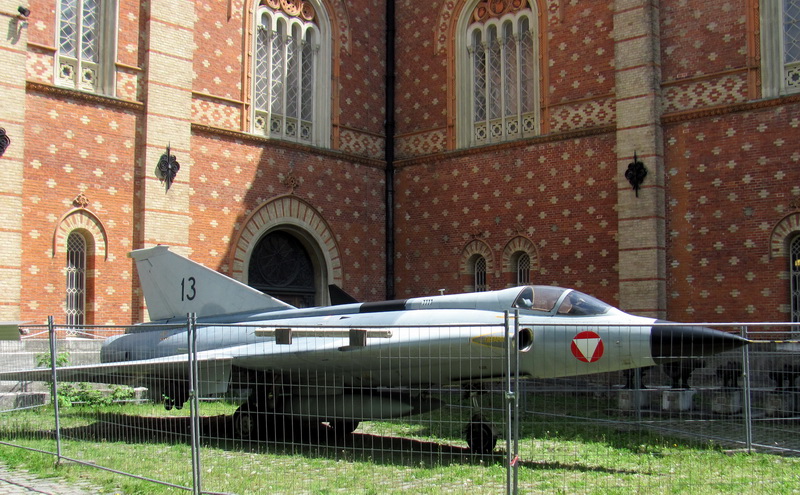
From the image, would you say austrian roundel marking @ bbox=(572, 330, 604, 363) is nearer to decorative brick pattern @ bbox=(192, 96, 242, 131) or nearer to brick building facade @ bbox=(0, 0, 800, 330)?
brick building facade @ bbox=(0, 0, 800, 330)

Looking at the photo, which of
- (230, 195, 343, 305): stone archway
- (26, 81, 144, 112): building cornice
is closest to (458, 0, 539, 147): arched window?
(230, 195, 343, 305): stone archway

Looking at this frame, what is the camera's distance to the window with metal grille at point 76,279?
16312 mm

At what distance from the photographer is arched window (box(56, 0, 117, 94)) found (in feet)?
54.4

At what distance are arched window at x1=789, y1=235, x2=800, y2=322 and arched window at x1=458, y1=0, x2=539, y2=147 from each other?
6259 millimetres

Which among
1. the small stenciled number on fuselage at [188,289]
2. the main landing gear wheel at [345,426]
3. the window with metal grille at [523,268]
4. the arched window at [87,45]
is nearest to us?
the main landing gear wheel at [345,426]

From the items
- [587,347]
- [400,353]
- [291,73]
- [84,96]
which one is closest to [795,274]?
[587,347]

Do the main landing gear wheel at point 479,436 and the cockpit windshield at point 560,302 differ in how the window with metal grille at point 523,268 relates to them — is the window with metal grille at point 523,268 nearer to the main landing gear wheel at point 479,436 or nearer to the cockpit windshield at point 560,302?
the cockpit windshield at point 560,302

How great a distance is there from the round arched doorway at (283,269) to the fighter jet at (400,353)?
A: 6477 mm

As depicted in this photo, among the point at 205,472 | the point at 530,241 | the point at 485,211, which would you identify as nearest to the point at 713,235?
the point at 530,241

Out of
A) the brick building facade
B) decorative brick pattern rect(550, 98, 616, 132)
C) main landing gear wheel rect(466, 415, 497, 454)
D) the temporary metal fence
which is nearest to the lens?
the temporary metal fence

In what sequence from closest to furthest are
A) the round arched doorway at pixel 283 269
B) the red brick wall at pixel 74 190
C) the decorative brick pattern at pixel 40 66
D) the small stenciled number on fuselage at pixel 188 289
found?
the small stenciled number on fuselage at pixel 188 289 < the red brick wall at pixel 74 190 < the decorative brick pattern at pixel 40 66 < the round arched doorway at pixel 283 269

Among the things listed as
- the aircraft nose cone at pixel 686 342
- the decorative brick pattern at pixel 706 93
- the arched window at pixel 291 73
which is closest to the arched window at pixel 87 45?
the arched window at pixel 291 73

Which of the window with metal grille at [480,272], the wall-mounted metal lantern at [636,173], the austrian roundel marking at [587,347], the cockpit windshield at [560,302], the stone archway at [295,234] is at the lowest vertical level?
the austrian roundel marking at [587,347]

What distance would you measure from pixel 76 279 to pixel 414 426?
809cm
